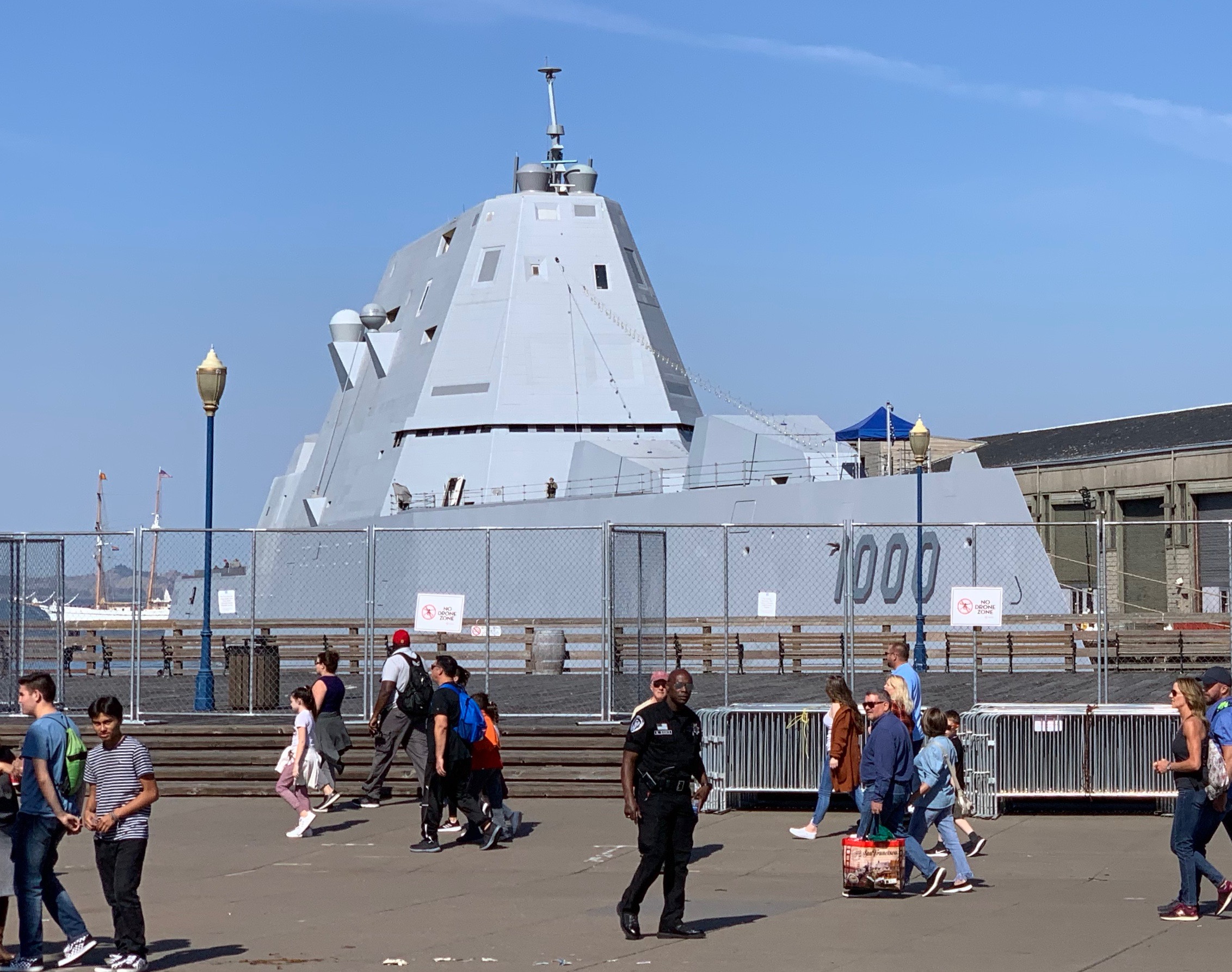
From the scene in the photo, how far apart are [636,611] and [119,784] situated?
859 centimetres

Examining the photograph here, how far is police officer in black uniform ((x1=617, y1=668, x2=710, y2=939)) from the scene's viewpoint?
871cm

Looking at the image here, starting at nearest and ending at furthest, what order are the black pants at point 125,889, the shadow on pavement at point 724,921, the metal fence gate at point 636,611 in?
the black pants at point 125,889
the shadow on pavement at point 724,921
the metal fence gate at point 636,611

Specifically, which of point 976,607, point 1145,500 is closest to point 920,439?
point 976,607

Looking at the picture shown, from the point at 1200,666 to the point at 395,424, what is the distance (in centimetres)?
2196

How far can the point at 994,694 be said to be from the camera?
20375mm

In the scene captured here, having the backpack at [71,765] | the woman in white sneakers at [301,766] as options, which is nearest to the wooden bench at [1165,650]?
the woman in white sneakers at [301,766]

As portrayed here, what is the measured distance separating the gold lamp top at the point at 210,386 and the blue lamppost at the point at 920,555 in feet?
27.2

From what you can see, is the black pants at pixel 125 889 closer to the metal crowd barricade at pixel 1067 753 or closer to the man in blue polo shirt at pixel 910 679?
the man in blue polo shirt at pixel 910 679

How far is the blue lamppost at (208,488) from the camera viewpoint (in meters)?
18.1

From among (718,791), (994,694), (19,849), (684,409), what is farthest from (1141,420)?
(19,849)

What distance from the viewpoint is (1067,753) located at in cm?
1334

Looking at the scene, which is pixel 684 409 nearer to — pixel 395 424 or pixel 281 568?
pixel 395 424

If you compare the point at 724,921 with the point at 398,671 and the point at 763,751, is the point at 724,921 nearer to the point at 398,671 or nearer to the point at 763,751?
the point at 763,751

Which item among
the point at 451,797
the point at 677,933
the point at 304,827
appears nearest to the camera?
the point at 677,933
